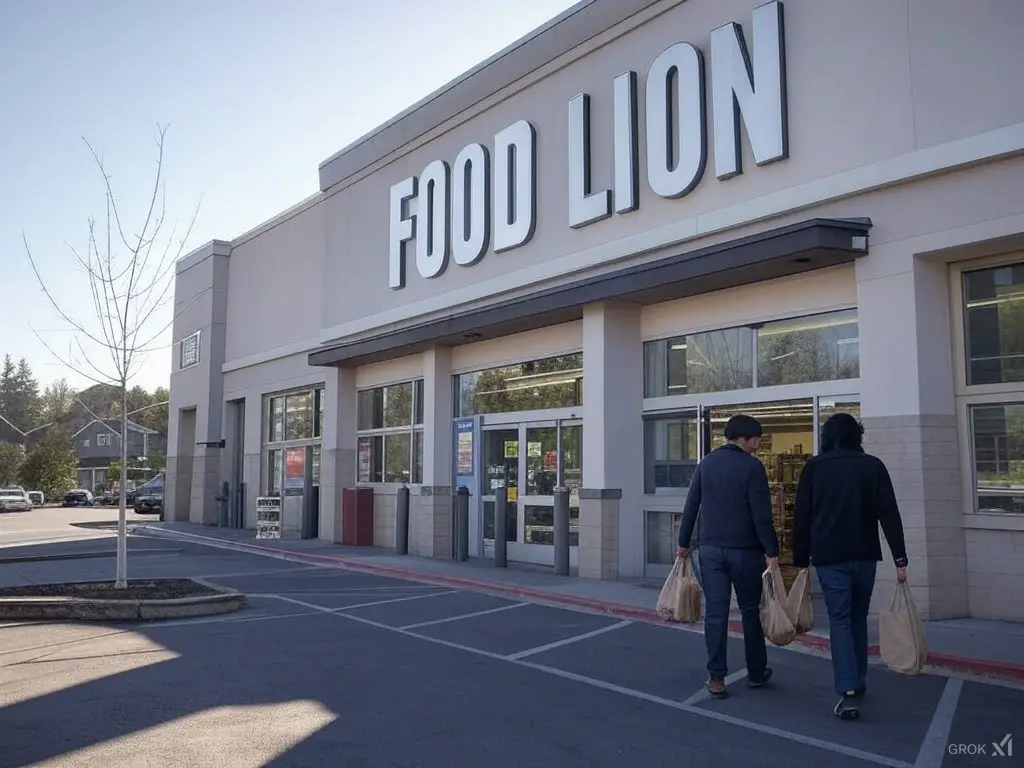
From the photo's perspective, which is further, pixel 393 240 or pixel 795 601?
pixel 393 240

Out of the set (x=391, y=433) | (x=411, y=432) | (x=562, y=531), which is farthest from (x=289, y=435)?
(x=562, y=531)

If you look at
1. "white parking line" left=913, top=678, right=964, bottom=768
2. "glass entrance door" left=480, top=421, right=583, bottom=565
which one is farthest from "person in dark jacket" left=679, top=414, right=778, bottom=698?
"glass entrance door" left=480, top=421, right=583, bottom=565

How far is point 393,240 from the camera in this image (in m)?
18.7

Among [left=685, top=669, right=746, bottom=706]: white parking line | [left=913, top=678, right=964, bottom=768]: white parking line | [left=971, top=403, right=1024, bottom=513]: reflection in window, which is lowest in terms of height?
[left=913, top=678, right=964, bottom=768]: white parking line

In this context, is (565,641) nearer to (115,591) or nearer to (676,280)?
(676,280)

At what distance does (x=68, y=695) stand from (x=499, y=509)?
9.12 meters

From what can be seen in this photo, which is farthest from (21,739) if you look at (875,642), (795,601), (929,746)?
(875,642)

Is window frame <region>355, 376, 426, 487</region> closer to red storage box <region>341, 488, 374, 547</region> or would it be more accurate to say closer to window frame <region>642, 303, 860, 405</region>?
red storage box <region>341, 488, 374, 547</region>

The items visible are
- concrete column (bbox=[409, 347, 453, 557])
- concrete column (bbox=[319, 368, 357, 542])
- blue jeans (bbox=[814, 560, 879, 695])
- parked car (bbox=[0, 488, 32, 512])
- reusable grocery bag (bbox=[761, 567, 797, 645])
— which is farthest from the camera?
parked car (bbox=[0, 488, 32, 512])

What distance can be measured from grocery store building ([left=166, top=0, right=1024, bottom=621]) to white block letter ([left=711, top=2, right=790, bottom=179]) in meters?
0.04

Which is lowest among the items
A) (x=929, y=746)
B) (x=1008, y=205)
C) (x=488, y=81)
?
(x=929, y=746)

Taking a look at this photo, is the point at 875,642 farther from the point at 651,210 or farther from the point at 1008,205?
the point at 651,210

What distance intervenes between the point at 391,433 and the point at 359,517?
1.92 m

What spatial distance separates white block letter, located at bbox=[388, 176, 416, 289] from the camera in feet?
60.2
